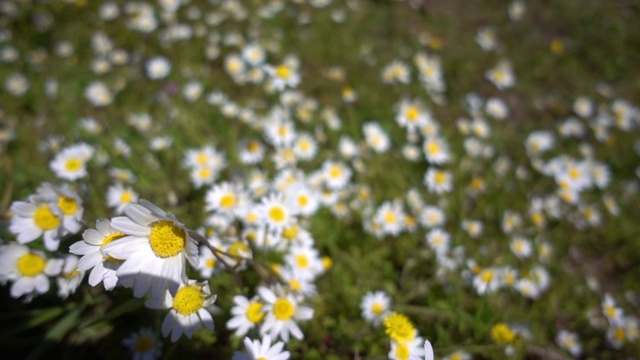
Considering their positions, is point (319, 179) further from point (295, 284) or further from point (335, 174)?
point (295, 284)

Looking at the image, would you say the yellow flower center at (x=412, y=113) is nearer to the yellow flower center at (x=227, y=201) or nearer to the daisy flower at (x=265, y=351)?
the yellow flower center at (x=227, y=201)

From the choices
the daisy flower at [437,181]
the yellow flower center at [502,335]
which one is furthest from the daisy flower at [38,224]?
the daisy flower at [437,181]

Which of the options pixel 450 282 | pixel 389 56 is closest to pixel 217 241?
pixel 450 282

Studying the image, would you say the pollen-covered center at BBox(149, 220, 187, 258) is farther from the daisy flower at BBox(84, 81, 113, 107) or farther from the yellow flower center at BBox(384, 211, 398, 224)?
the daisy flower at BBox(84, 81, 113, 107)

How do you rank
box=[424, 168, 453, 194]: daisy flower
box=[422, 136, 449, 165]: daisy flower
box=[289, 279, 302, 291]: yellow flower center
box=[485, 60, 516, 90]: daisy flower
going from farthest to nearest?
box=[485, 60, 516, 90]: daisy flower, box=[422, 136, 449, 165]: daisy flower, box=[424, 168, 453, 194]: daisy flower, box=[289, 279, 302, 291]: yellow flower center

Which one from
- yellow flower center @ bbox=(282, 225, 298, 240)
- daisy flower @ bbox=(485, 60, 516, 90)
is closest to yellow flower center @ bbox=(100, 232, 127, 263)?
yellow flower center @ bbox=(282, 225, 298, 240)

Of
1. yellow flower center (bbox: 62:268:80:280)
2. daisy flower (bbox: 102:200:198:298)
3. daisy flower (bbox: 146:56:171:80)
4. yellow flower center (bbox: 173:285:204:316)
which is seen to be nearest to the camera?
daisy flower (bbox: 102:200:198:298)

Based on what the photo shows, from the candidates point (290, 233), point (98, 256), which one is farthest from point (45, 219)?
point (290, 233)
